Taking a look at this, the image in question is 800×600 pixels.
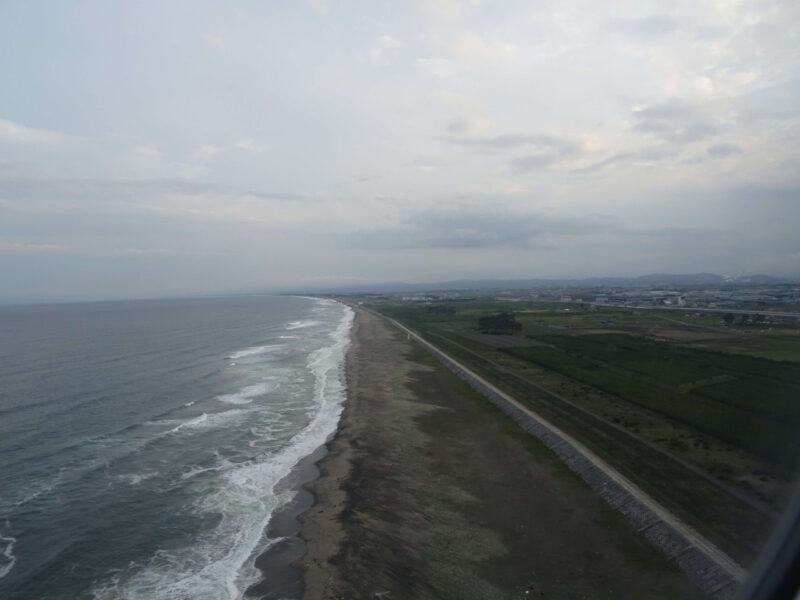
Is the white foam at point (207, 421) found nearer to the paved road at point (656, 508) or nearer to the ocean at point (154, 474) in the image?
the ocean at point (154, 474)

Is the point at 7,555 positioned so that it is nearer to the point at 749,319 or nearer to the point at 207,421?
the point at 207,421

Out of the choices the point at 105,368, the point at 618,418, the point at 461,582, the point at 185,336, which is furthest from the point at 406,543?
the point at 185,336

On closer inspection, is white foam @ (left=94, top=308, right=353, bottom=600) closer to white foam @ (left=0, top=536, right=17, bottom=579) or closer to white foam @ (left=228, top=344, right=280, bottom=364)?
white foam @ (left=0, top=536, right=17, bottom=579)

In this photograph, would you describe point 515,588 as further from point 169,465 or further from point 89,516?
point 169,465

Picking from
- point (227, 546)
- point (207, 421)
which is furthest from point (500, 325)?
point (227, 546)

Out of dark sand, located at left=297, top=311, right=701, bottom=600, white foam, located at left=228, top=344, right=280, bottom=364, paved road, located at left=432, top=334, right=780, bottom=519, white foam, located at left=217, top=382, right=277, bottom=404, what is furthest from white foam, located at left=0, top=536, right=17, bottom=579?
white foam, located at left=228, top=344, right=280, bottom=364

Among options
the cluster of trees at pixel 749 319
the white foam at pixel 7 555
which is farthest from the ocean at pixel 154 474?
the cluster of trees at pixel 749 319
